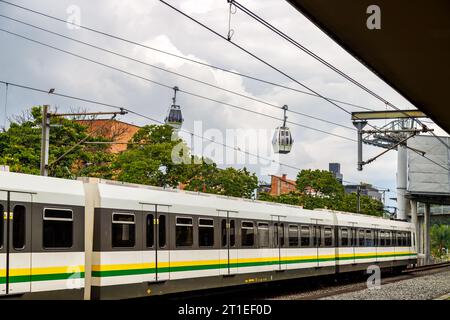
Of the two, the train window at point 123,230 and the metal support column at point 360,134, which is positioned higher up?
the metal support column at point 360,134

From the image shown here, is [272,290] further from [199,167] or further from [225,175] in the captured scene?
[225,175]

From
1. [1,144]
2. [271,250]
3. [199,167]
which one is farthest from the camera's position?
[199,167]

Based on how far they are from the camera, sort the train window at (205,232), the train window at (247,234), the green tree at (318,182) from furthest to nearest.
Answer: the green tree at (318,182) → the train window at (247,234) → the train window at (205,232)

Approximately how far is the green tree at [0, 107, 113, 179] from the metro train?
18369 millimetres

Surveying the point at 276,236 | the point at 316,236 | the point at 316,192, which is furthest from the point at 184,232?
the point at 316,192

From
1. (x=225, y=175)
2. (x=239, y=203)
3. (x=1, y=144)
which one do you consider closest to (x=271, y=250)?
(x=239, y=203)

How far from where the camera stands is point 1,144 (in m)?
40.5

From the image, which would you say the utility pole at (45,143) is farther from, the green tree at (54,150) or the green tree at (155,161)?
the green tree at (155,161)

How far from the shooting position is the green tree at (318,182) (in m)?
66.4

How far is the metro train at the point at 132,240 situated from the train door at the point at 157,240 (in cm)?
3

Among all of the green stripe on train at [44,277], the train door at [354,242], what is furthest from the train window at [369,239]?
the green stripe on train at [44,277]

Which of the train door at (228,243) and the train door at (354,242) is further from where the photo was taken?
the train door at (354,242)

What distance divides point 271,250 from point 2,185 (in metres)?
12.5

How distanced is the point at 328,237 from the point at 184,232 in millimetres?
12230
